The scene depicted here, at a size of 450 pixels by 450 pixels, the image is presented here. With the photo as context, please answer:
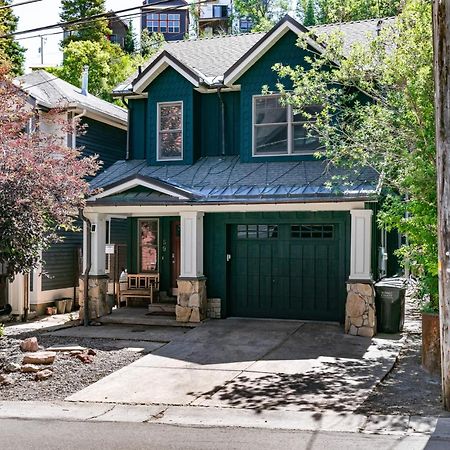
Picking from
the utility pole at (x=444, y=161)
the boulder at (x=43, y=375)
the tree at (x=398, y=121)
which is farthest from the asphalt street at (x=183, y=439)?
the tree at (x=398, y=121)

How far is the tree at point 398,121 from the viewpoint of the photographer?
384 inches

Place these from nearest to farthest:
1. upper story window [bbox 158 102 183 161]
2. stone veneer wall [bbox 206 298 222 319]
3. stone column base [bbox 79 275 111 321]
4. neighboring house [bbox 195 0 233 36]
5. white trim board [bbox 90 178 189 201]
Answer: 1. white trim board [bbox 90 178 189 201]
2. stone veneer wall [bbox 206 298 222 319]
3. stone column base [bbox 79 275 111 321]
4. upper story window [bbox 158 102 183 161]
5. neighboring house [bbox 195 0 233 36]

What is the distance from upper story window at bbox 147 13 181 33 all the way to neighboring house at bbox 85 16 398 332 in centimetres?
4673

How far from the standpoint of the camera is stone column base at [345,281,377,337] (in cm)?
1263

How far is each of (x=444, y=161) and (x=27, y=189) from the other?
22.3 ft

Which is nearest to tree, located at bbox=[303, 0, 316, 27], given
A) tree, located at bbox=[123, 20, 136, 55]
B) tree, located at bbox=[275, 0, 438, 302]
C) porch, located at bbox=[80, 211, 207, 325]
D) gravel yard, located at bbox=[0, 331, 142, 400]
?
tree, located at bbox=[123, 20, 136, 55]

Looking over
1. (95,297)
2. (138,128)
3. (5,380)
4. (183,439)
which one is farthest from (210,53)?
(183,439)

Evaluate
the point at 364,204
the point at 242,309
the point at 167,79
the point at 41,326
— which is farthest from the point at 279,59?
the point at 41,326

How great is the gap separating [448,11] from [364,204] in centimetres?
563

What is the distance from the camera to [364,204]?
1284 centimetres

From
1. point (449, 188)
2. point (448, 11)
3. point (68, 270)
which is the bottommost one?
point (68, 270)

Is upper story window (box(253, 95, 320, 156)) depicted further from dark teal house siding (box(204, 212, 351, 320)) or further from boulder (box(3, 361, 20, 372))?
boulder (box(3, 361, 20, 372))

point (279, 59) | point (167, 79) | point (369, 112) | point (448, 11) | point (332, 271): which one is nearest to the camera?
point (448, 11)

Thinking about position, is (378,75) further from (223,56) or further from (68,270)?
(68,270)
